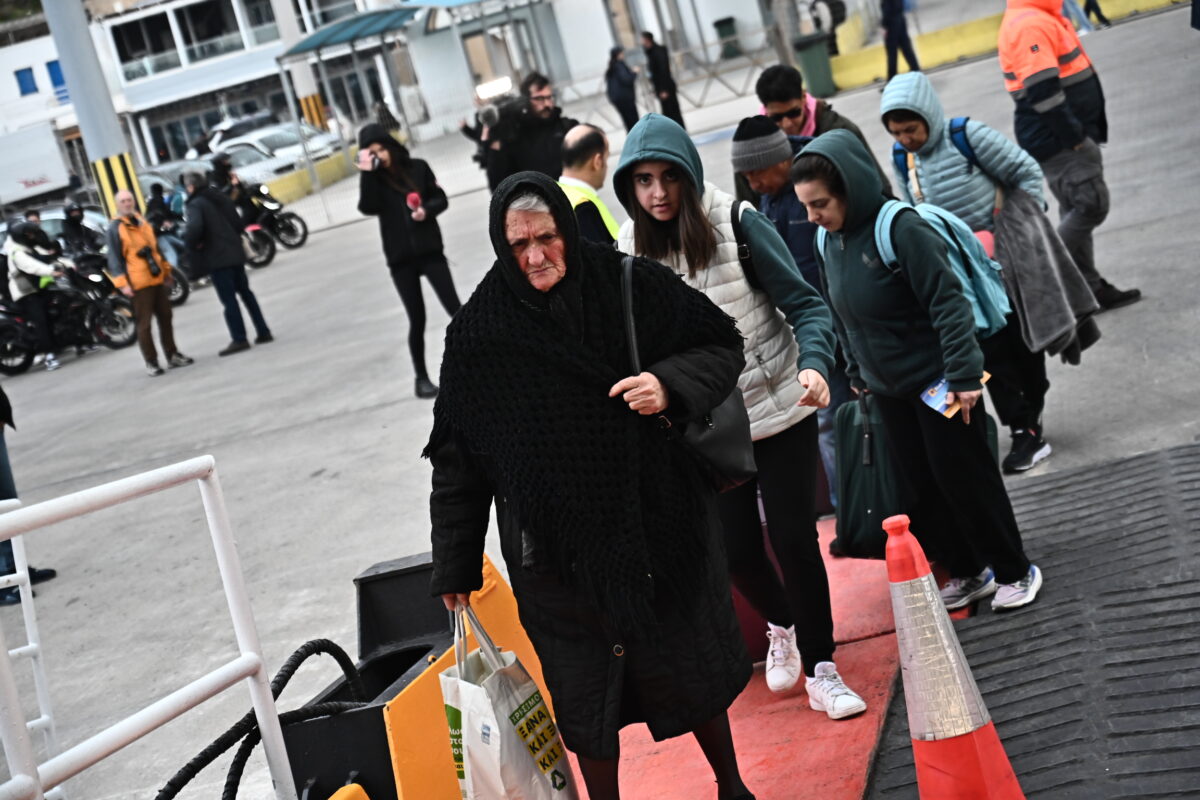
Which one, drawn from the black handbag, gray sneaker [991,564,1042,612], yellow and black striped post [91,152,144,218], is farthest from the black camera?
the black handbag

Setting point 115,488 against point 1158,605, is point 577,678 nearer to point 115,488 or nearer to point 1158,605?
point 115,488

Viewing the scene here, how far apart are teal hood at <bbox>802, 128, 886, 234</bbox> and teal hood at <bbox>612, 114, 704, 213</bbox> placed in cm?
43

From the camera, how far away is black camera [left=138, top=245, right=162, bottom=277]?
13.9 m

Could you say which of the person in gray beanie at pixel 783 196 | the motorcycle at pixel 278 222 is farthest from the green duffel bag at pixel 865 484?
the motorcycle at pixel 278 222

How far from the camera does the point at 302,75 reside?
159ft

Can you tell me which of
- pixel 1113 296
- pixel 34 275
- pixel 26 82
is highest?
pixel 26 82

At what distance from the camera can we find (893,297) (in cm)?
442

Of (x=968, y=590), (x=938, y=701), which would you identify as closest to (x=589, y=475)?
(x=938, y=701)

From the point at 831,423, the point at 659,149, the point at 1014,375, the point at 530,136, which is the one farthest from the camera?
the point at 530,136

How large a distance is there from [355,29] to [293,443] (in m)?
23.8

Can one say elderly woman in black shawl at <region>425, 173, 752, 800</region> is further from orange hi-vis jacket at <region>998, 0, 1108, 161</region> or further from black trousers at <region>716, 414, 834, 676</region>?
orange hi-vis jacket at <region>998, 0, 1108, 161</region>

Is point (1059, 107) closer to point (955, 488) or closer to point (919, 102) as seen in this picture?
point (919, 102)

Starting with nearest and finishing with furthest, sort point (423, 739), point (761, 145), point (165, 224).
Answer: point (423, 739) < point (761, 145) < point (165, 224)

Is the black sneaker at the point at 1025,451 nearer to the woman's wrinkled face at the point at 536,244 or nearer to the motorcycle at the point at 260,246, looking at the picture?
the woman's wrinkled face at the point at 536,244
